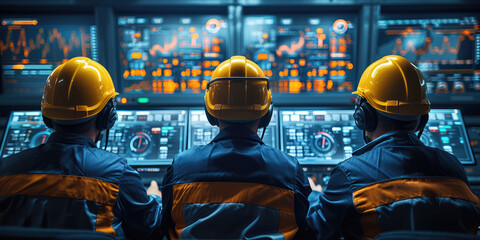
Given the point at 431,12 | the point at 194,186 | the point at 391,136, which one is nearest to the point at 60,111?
the point at 194,186

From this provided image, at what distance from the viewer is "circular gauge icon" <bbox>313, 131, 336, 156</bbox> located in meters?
2.01

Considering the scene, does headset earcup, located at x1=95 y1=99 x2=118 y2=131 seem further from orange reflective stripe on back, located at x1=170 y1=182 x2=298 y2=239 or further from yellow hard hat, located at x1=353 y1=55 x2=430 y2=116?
yellow hard hat, located at x1=353 y1=55 x2=430 y2=116

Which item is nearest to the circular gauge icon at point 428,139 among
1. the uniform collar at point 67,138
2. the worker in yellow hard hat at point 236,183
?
the worker in yellow hard hat at point 236,183

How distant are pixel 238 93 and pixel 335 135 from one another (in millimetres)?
1000

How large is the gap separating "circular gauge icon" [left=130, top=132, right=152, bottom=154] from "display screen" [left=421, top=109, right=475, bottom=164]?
1699mm

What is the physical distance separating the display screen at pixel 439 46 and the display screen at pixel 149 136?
1.40 metres

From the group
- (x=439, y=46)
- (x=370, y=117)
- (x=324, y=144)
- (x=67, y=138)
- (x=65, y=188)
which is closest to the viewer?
(x=65, y=188)

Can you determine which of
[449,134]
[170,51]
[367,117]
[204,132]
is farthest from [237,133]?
[449,134]

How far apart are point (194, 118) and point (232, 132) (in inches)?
36.3

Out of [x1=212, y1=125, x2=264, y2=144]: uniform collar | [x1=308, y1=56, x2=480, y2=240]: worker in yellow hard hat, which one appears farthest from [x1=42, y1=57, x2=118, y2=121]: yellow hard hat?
[x1=308, y1=56, x2=480, y2=240]: worker in yellow hard hat

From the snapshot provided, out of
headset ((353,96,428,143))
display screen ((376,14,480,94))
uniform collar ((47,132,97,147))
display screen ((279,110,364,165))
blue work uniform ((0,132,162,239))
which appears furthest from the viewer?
display screen ((376,14,480,94))

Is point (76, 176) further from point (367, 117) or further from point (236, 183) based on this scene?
point (367, 117)

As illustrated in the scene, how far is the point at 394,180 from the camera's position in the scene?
1.10 metres

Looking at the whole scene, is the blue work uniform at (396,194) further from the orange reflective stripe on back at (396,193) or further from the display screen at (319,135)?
the display screen at (319,135)
